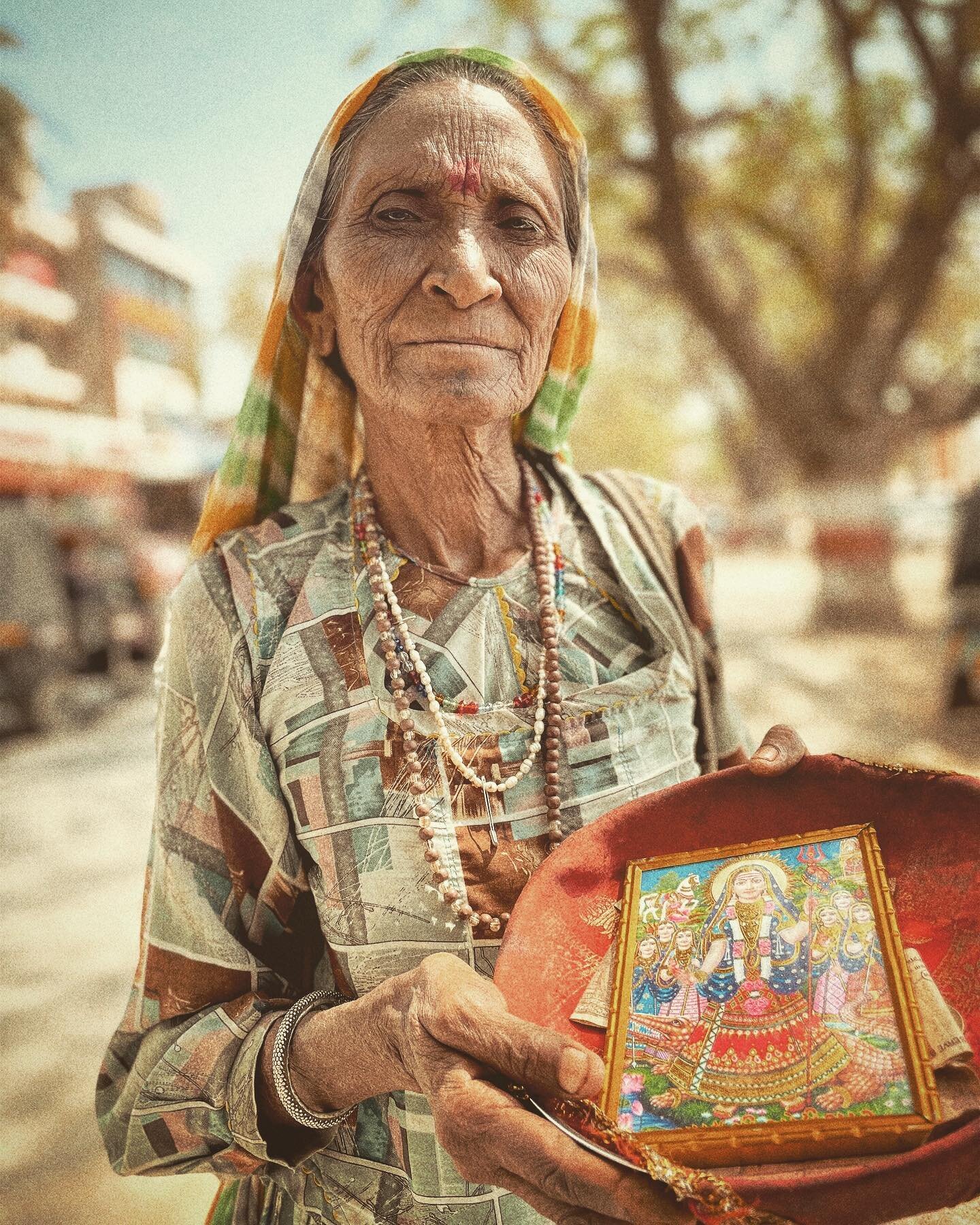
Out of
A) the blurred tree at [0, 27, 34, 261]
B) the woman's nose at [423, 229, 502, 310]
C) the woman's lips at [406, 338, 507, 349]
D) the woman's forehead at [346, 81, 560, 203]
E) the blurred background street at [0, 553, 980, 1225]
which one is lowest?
the blurred background street at [0, 553, 980, 1225]

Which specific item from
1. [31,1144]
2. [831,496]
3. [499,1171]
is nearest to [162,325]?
[831,496]

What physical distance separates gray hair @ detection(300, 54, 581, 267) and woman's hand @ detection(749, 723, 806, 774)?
84cm

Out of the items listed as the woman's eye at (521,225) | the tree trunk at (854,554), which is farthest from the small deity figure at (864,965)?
the tree trunk at (854,554)

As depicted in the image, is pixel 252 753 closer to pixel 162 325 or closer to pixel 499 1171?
pixel 499 1171

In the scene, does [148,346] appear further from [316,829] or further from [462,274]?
[316,829]

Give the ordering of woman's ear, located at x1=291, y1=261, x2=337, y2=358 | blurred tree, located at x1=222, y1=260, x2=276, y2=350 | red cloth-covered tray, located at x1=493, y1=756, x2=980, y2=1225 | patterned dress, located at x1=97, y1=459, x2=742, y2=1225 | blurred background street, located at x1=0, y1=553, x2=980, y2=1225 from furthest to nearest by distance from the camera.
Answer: blurred tree, located at x1=222, y1=260, x2=276, y2=350 < blurred background street, located at x1=0, y1=553, x2=980, y2=1225 < woman's ear, located at x1=291, y1=261, x2=337, y2=358 < patterned dress, located at x1=97, y1=459, x2=742, y2=1225 < red cloth-covered tray, located at x1=493, y1=756, x2=980, y2=1225

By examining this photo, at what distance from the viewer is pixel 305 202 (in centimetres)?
141

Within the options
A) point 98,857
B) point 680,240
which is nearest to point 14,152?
point 680,240

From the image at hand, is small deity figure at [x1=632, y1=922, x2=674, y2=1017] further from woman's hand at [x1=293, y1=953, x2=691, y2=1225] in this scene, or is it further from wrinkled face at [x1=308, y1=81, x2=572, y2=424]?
wrinkled face at [x1=308, y1=81, x2=572, y2=424]

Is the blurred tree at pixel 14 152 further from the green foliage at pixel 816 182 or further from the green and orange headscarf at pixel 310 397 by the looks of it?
the green and orange headscarf at pixel 310 397

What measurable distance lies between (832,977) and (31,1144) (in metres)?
3.19

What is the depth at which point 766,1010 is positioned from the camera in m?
0.96

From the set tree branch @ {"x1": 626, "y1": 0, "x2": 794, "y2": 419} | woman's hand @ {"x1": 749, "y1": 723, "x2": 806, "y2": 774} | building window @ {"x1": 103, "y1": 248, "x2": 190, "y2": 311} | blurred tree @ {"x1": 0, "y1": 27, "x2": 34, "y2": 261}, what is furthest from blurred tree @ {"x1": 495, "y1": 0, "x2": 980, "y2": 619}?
building window @ {"x1": 103, "y1": 248, "x2": 190, "y2": 311}

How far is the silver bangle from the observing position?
121 cm
